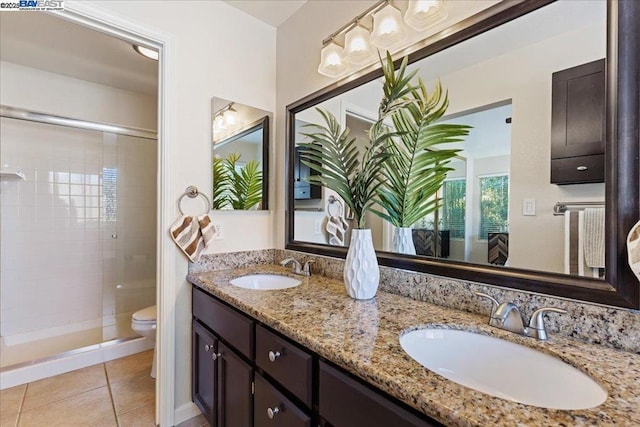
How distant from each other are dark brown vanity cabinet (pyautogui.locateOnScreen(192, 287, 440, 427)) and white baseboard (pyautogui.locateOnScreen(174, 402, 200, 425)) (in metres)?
0.09

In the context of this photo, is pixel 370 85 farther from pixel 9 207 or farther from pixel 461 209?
pixel 9 207

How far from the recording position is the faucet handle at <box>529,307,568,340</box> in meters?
0.82

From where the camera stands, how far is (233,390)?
128 centimetres

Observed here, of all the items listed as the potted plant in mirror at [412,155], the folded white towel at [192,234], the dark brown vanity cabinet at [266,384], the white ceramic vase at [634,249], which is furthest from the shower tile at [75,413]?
the white ceramic vase at [634,249]

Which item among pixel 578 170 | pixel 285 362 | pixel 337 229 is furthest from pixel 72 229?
pixel 578 170

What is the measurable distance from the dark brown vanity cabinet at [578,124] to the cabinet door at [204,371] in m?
1.53

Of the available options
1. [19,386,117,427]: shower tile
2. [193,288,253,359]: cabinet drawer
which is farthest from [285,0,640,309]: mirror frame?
[19,386,117,427]: shower tile

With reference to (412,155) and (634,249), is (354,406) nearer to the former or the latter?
(634,249)

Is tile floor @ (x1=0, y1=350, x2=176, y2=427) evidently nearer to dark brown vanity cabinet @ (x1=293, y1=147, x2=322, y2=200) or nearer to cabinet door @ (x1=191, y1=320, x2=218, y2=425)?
cabinet door @ (x1=191, y1=320, x2=218, y2=425)

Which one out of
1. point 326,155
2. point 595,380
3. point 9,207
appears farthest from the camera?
point 9,207

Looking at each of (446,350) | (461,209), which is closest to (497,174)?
(461,209)

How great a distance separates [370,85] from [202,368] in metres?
1.69

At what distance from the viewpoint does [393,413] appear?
0.65m

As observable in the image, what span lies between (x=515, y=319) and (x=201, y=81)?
6.21 feet
